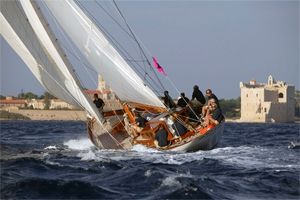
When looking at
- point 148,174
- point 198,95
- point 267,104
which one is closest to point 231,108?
point 267,104

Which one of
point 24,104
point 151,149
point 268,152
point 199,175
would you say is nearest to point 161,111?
point 151,149

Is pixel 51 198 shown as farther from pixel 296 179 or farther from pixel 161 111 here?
pixel 161 111

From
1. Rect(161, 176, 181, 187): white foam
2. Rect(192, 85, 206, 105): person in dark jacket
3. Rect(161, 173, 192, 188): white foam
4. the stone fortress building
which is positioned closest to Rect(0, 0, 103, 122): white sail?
Rect(192, 85, 206, 105): person in dark jacket

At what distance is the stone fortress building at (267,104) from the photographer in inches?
5123

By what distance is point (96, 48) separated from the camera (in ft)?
68.7

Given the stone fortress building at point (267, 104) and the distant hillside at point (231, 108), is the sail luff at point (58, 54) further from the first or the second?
the distant hillside at point (231, 108)

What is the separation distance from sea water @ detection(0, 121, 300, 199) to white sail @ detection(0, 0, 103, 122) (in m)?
1.83

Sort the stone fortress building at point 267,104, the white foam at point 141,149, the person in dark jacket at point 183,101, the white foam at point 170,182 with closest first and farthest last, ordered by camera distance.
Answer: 1. the white foam at point 170,182
2. the white foam at point 141,149
3. the person in dark jacket at point 183,101
4. the stone fortress building at point 267,104

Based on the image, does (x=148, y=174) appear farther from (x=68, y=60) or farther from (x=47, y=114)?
(x=47, y=114)

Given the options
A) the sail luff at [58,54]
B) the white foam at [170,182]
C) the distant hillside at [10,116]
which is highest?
the distant hillside at [10,116]

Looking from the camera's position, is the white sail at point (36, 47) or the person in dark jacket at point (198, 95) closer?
the white sail at point (36, 47)

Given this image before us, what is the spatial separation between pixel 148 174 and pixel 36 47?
6.63m

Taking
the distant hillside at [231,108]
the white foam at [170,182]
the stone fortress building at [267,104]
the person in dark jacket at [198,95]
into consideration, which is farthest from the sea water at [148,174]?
the distant hillside at [231,108]

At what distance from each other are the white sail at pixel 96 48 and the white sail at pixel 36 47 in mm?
599
